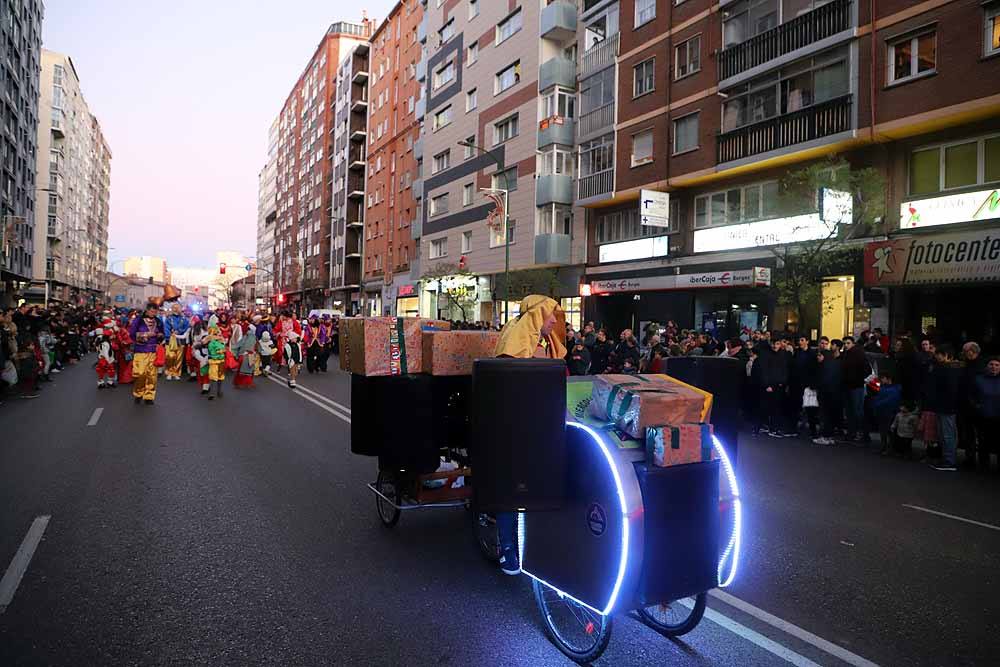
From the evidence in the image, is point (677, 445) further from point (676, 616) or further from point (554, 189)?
point (554, 189)

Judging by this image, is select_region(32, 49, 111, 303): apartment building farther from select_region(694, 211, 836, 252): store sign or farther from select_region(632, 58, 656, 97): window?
select_region(694, 211, 836, 252): store sign

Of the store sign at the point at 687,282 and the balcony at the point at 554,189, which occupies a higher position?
the balcony at the point at 554,189

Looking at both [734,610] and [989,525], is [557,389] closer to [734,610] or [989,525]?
[734,610]

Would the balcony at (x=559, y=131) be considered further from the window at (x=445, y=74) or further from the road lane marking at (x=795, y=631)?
the road lane marking at (x=795, y=631)

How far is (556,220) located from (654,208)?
26.2ft

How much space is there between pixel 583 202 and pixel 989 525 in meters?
23.7

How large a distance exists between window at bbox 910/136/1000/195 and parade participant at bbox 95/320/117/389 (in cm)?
2018

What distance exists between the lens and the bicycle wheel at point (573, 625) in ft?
11.1

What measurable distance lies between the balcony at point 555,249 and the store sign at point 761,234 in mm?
7805

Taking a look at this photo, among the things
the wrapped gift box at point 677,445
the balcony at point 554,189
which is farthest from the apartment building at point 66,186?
the wrapped gift box at point 677,445

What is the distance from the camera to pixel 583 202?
29.0 metres

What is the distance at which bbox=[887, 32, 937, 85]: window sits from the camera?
16891 millimetres

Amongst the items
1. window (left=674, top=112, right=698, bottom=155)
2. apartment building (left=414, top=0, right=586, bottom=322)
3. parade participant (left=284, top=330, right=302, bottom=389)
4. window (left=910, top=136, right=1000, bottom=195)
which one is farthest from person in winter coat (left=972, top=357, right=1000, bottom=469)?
apartment building (left=414, top=0, right=586, bottom=322)

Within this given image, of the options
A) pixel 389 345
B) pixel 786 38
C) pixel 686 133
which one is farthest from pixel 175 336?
pixel 786 38
